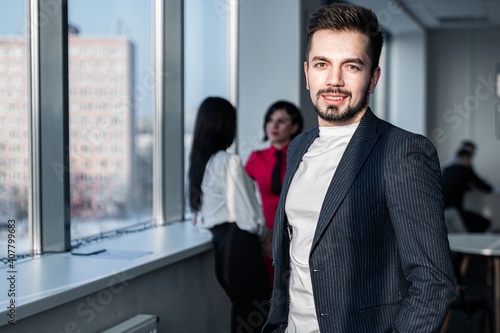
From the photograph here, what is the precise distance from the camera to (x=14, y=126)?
9.24 ft

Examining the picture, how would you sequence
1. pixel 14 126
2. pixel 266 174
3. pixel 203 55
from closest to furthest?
pixel 14 126
pixel 266 174
pixel 203 55

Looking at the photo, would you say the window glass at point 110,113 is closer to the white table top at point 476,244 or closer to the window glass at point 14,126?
the window glass at point 14,126

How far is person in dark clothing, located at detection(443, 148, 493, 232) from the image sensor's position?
7805mm

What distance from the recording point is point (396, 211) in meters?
1.37

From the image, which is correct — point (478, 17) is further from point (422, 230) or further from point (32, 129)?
point (422, 230)

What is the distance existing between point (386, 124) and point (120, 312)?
5.33 feet

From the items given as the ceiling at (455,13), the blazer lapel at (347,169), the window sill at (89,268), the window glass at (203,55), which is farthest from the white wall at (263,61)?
the ceiling at (455,13)

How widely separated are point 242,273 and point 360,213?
74.4 inches

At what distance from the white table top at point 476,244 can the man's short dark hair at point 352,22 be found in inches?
129

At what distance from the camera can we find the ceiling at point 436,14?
8539 mm

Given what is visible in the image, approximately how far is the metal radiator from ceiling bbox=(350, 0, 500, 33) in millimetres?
5383

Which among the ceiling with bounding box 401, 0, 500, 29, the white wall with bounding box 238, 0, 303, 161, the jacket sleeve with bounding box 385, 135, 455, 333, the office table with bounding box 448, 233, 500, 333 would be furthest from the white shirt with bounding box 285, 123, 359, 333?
the ceiling with bounding box 401, 0, 500, 29

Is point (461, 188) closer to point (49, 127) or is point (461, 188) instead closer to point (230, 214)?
point (230, 214)

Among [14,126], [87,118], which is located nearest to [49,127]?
[14,126]
